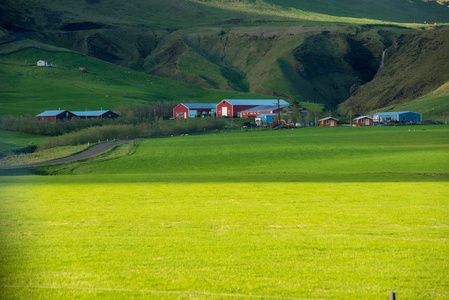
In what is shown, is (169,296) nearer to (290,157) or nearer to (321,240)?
(321,240)

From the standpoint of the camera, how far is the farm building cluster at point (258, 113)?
163000mm

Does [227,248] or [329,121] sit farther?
[329,121]

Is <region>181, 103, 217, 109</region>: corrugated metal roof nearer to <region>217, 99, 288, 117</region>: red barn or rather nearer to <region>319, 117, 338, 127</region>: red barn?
<region>217, 99, 288, 117</region>: red barn

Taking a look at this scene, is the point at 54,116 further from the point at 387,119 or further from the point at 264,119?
the point at 387,119

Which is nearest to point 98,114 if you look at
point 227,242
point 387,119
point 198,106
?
point 198,106

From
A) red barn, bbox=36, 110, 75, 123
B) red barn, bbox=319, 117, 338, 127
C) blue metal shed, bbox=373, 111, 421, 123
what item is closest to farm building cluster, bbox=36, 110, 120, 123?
red barn, bbox=36, 110, 75, 123

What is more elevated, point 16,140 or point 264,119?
point 264,119

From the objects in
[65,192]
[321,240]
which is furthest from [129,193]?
[321,240]

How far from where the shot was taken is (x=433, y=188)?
35938 millimetres

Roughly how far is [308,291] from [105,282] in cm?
511

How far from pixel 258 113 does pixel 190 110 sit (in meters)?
26.1

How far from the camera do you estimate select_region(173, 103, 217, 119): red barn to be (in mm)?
184500

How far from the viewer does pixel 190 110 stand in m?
185

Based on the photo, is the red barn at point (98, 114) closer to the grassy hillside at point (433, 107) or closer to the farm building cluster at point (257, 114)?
the farm building cluster at point (257, 114)
